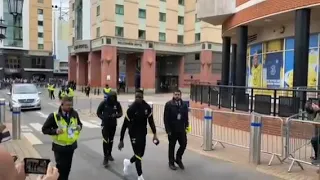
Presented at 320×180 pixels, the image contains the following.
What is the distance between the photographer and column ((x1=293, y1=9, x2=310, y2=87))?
1398 centimetres

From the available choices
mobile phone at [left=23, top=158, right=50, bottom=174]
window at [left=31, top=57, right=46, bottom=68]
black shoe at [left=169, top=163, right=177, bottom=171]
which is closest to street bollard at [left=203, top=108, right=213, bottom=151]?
black shoe at [left=169, top=163, right=177, bottom=171]

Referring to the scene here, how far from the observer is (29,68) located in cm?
8150

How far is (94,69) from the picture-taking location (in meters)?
51.1

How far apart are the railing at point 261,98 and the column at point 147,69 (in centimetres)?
3334

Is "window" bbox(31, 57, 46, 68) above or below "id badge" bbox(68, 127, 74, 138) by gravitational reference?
above

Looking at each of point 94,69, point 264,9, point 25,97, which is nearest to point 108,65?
point 94,69

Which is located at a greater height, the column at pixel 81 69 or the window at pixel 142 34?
the window at pixel 142 34

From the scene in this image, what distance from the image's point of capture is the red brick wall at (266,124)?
26.9 feet

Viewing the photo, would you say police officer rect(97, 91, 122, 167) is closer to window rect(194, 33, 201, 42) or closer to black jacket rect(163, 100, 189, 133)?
black jacket rect(163, 100, 189, 133)

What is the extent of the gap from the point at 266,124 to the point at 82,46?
4443 centimetres

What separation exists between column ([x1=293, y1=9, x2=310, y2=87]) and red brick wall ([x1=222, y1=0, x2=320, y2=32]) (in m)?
0.37

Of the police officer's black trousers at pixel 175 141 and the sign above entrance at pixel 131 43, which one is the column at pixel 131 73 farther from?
the police officer's black trousers at pixel 175 141

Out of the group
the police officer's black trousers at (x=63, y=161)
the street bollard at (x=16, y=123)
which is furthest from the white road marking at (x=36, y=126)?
the police officer's black trousers at (x=63, y=161)

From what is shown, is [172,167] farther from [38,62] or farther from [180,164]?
[38,62]
